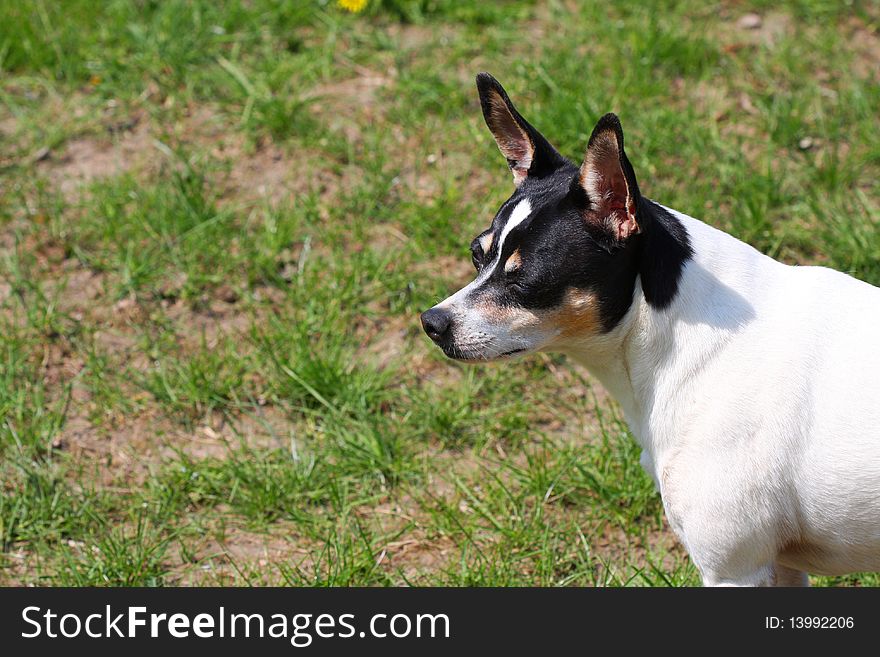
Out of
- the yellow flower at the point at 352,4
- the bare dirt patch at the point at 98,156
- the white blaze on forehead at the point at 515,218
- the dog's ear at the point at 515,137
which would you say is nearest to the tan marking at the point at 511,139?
the dog's ear at the point at 515,137

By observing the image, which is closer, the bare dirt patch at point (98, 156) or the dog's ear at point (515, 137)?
the dog's ear at point (515, 137)

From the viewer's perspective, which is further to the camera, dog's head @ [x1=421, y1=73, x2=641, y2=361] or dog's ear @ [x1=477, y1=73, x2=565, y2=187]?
dog's ear @ [x1=477, y1=73, x2=565, y2=187]

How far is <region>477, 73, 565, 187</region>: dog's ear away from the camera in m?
3.30

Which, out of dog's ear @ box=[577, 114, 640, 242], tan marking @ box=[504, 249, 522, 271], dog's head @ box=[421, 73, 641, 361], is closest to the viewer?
dog's ear @ box=[577, 114, 640, 242]

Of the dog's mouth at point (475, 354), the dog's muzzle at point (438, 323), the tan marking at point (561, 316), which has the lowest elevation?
the dog's mouth at point (475, 354)

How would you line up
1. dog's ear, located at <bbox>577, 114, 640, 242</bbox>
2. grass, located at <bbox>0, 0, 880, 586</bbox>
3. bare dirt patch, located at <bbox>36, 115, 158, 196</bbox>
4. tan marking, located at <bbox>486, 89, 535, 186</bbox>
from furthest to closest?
bare dirt patch, located at <bbox>36, 115, 158, 196</bbox> → grass, located at <bbox>0, 0, 880, 586</bbox> → tan marking, located at <bbox>486, 89, 535, 186</bbox> → dog's ear, located at <bbox>577, 114, 640, 242</bbox>

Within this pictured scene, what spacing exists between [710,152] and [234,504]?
2867 mm

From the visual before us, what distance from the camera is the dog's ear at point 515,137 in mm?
3301

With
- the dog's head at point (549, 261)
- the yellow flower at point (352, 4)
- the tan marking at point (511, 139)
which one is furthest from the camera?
the yellow flower at point (352, 4)

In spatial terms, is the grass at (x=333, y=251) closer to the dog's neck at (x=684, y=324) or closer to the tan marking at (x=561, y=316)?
the dog's neck at (x=684, y=324)

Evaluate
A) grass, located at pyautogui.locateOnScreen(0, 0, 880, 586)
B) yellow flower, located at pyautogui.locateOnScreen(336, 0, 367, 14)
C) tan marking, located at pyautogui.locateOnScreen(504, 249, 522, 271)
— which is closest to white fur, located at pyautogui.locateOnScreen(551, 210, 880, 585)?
tan marking, located at pyautogui.locateOnScreen(504, 249, 522, 271)

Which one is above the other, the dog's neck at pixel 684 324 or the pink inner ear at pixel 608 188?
the pink inner ear at pixel 608 188

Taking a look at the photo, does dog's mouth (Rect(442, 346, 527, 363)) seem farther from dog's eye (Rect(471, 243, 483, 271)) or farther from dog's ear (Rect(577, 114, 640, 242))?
dog's ear (Rect(577, 114, 640, 242))

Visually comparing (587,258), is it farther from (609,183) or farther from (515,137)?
(515,137)
